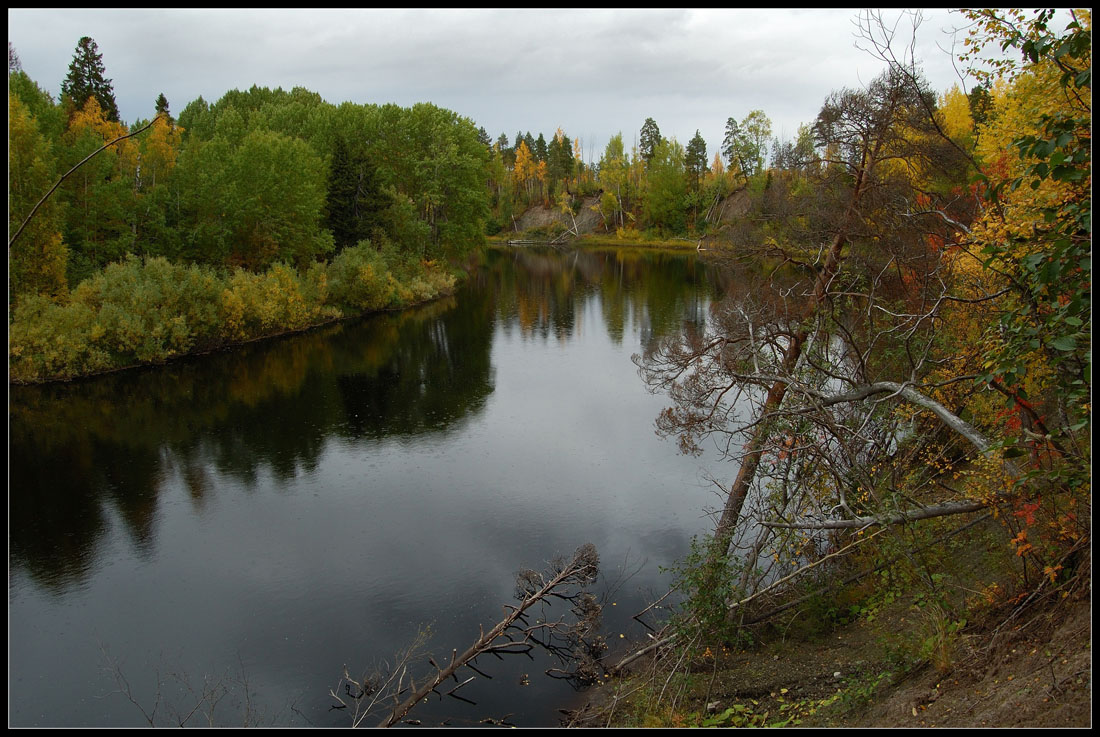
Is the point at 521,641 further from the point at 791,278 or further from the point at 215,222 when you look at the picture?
the point at 215,222

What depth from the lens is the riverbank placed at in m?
5.79

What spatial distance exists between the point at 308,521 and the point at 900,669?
40.3 feet

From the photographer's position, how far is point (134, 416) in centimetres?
2331

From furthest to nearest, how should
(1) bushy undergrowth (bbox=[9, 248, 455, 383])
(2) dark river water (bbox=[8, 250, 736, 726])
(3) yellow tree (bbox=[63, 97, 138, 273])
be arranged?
(3) yellow tree (bbox=[63, 97, 138, 273]) < (1) bushy undergrowth (bbox=[9, 248, 455, 383]) < (2) dark river water (bbox=[8, 250, 736, 726])

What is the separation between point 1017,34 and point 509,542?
12.0 meters

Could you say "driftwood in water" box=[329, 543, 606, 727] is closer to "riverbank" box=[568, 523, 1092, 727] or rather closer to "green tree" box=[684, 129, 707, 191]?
"riverbank" box=[568, 523, 1092, 727]

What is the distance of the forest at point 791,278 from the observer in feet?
22.7

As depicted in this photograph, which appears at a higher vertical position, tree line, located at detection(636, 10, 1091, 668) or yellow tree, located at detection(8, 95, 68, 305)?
yellow tree, located at detection(8, 95, 68, 305)

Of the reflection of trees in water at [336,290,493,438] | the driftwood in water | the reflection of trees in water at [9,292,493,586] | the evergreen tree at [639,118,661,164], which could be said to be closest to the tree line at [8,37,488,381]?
the reflection of trees in water at [9,292,493,586]

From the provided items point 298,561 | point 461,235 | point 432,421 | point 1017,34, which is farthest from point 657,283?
point 1017,34

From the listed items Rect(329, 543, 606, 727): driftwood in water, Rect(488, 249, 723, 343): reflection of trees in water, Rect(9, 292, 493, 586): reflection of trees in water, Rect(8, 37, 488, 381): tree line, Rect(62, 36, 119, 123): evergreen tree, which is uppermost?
Rect(62, 36, 119, 123): evergreen tree

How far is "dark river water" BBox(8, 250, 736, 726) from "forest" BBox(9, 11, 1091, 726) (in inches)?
91.8

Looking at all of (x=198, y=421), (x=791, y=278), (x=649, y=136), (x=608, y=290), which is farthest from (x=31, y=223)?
(x=649, y=136)

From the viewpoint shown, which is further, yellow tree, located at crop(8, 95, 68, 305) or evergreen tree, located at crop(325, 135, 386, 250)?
evergreen tree, located at crop(325, 135, 386, 250)
